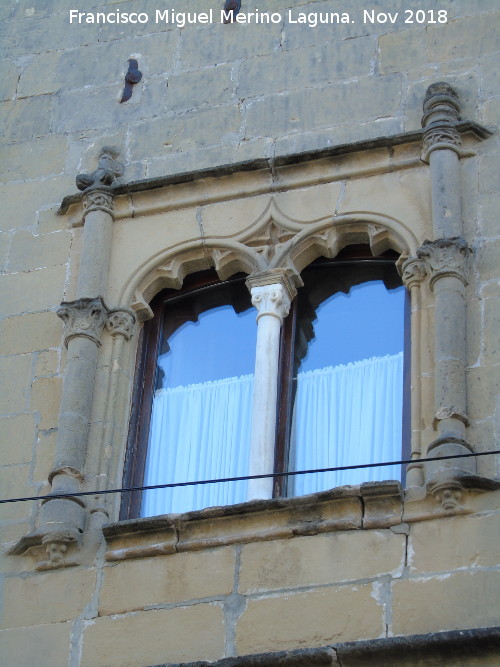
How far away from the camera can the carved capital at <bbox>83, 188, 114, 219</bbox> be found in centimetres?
1041

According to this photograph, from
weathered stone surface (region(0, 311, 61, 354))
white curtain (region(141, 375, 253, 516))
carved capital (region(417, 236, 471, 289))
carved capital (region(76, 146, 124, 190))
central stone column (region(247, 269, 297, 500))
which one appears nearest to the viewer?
central stone column (region(247, 269, 297, 500))

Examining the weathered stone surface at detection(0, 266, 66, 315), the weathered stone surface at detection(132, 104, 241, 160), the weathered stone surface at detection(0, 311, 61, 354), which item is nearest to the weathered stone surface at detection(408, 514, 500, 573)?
the weathered stone surface at detection(0, 311, 61, 354)

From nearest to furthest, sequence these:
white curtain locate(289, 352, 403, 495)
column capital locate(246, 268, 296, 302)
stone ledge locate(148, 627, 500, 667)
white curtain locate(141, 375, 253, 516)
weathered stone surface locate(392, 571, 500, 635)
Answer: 1. stone ledge locate(148, 627, 500, 667)
2. weathered stone surface locate(392, 571, 500, 635)
3. white curtain locate(289, 352, 403, 495)
4. white curtain locate(141, 375, 253, 516)
5. column capital locate(246, 268, 296, 302)

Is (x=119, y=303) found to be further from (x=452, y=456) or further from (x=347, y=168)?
(x=452, y=456)

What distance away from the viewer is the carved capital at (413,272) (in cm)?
952

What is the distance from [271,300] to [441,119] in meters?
1.44

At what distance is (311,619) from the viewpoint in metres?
8.27

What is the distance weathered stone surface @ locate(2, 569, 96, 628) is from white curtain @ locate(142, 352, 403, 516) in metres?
0.69

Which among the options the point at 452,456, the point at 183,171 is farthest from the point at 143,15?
the point at 452,456

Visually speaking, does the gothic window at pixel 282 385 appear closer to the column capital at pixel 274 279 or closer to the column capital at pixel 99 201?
the column capital at pixel 274 279

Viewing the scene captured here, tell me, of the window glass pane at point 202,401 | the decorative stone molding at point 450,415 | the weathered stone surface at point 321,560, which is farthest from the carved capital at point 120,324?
the decorative stone molding at point 450,415

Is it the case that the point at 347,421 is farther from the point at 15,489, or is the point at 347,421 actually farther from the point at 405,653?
the point at 405,653

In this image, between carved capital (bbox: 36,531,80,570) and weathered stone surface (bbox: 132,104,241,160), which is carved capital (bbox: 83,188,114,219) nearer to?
weathered stone surface (bbox: 132,104,241,160)

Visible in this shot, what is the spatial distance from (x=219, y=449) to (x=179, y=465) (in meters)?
0.23
